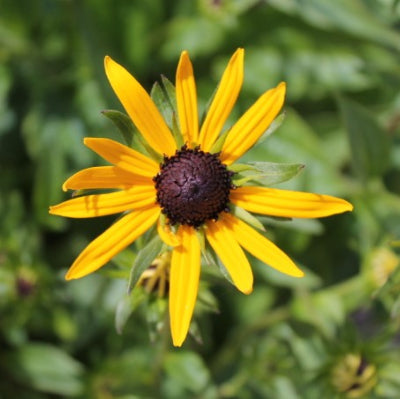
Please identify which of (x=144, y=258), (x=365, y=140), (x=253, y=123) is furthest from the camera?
(x=365, y=140)

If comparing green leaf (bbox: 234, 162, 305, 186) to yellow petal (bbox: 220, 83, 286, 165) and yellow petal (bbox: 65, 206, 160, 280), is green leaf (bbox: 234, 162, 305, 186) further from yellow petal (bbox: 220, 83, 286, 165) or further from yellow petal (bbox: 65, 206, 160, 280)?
yellow petal (bbox: 65, 206, 160, 280)

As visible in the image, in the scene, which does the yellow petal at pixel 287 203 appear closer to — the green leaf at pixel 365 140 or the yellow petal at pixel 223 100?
the yellow petal at pixel 223 100

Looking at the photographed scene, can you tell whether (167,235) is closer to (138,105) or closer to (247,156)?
(138,105)

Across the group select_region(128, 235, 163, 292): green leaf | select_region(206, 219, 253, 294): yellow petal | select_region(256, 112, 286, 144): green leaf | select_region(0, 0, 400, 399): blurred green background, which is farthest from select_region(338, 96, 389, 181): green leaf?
select_region(128, 235, 163, 292): green leaf

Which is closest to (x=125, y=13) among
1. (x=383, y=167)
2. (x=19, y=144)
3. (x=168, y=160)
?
(x=19, y=144)

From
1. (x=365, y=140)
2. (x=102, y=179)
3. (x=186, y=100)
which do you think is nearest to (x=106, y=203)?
(x=102, y=179)

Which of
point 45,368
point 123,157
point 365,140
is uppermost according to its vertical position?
point 365,140

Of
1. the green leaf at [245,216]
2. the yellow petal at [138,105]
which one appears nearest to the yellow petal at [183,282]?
the green leaf at [245,216]
